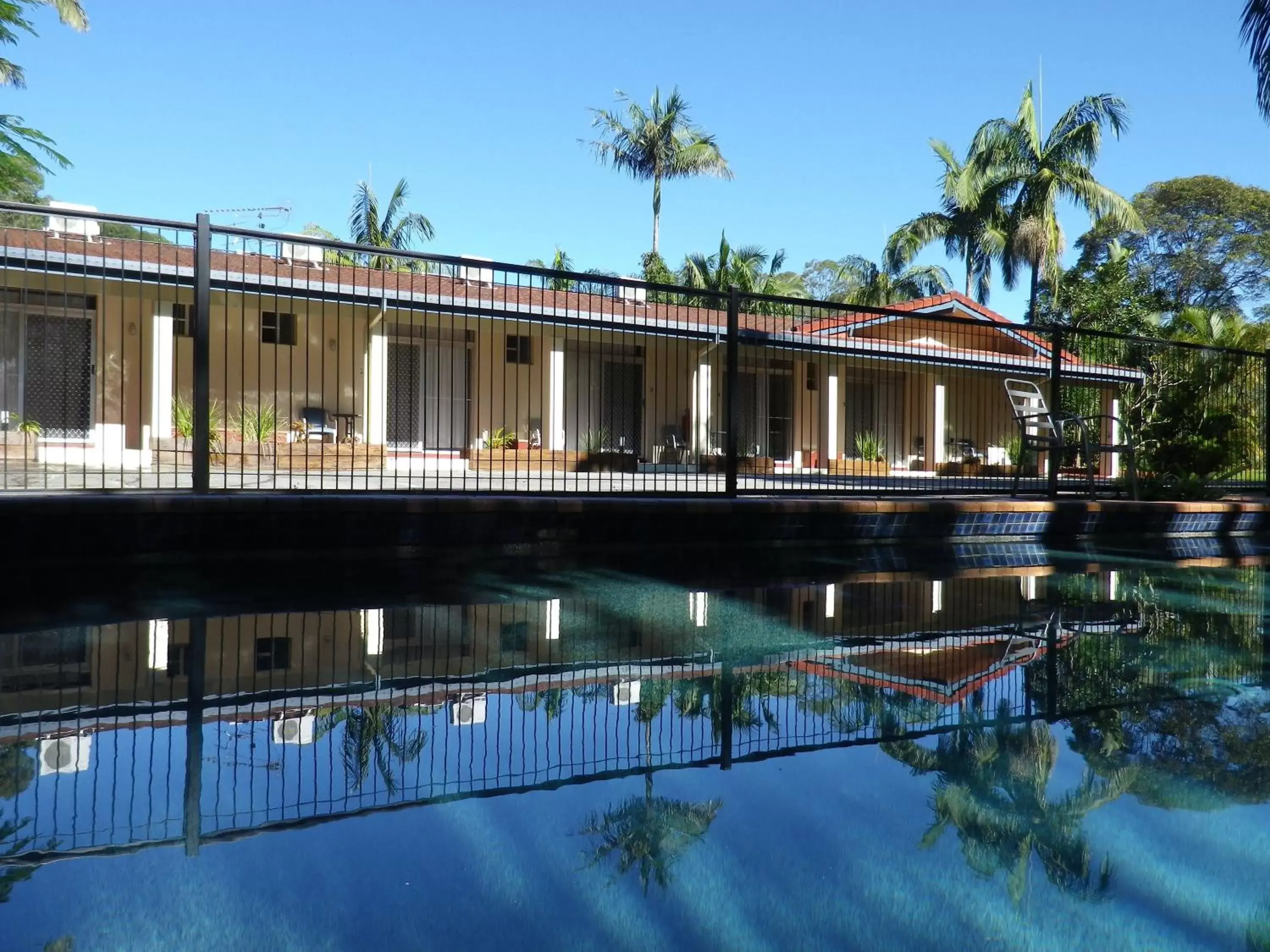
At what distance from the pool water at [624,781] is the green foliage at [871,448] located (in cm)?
1415

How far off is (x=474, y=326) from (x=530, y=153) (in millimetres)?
26928

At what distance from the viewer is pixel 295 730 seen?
2357mm

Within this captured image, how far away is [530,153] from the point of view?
39844 mm

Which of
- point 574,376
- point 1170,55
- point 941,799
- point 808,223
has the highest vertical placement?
point 1170,55

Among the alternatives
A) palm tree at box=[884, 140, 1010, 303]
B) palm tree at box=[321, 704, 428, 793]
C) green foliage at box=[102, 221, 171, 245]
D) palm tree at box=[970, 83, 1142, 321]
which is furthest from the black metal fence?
palm tree at box=[884, 140, 1010, 303]

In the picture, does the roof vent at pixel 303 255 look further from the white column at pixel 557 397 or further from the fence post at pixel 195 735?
the fence post at pixel 195 735

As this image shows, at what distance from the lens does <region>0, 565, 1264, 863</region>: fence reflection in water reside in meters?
1.96

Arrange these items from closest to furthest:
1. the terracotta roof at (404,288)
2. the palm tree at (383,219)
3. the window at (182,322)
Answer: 1. the terracotta roof at (404,288)
2. the window at (182,322)
3. the palm tree at (383,219)

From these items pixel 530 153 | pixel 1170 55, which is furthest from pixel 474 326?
pixel 1170 55

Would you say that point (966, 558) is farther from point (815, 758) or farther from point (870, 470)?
point (870, 470)

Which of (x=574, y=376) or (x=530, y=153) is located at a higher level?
(x=530, y=153)

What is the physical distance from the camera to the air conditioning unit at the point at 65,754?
2.04 meters

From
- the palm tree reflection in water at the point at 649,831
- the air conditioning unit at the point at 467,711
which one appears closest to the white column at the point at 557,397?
the air conditioning unit at the point at 467,711

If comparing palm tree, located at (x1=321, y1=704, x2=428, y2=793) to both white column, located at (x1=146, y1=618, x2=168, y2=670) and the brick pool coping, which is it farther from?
the brick pool coping
